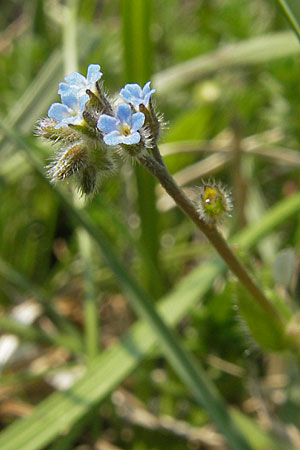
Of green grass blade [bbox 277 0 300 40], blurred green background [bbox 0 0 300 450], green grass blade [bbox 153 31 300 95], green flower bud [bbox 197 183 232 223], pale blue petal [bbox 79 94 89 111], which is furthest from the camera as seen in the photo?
green grass blade [bbox 153 31 300 95]

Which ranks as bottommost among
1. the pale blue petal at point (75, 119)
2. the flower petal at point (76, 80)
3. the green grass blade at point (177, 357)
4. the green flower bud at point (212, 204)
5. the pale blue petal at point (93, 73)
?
the green grass blade at point (177, 357)

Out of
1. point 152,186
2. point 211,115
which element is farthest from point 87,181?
point 211,115

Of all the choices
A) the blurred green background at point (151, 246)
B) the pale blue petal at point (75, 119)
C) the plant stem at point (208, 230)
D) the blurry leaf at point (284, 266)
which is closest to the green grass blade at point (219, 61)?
the blurred green background at point (151, 246)

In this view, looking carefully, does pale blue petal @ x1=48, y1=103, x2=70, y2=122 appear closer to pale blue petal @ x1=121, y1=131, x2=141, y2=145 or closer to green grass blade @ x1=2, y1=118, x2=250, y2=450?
pale blue petal @ x1=121, y1=131, x2=141, y2=145

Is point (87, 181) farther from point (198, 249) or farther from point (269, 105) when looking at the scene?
point (269, 105)

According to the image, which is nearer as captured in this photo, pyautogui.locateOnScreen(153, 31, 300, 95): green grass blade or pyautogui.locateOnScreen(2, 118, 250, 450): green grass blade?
pyautogui.locateOnScreen(2, 118, 250, 450): green grass blade

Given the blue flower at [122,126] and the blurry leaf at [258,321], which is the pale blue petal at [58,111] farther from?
the blurry leaf at [258,321]

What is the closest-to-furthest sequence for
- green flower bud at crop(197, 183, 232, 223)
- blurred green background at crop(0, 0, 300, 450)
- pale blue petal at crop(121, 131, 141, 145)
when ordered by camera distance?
pale blue petal at crop(121, 131, 141, 145) → green flower bud at crop(197, 183, 232, 223) → blurred green background at crop(0, 0, 300, 450)

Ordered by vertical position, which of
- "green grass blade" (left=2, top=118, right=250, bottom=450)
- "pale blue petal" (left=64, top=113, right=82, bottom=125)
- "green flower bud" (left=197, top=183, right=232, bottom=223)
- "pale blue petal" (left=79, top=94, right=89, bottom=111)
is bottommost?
"green grass blade" (left=2, top=118, right=250, bottom=450)

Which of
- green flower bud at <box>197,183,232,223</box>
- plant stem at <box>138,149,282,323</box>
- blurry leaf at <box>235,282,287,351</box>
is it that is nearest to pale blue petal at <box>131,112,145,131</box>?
plant stem at <box>138,149,282,323</box>
